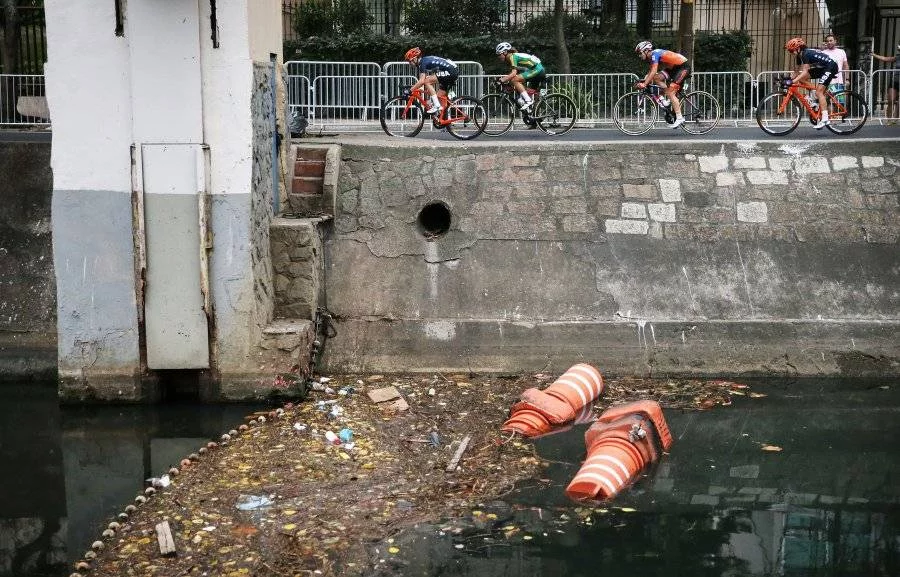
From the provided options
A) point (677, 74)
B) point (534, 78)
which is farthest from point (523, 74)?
point (677, 74)

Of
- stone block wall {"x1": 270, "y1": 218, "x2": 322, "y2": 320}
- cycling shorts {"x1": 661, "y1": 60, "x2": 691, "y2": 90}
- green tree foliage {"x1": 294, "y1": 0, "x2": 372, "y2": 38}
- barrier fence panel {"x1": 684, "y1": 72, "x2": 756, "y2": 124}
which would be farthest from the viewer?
green tree foliage {"x1": 294, "y1": 0, "x2": 372, "y2": 38}

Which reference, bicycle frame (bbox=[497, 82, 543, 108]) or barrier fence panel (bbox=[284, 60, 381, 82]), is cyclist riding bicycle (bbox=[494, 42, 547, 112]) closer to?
bicycle frame (bbox=[497, 82, 543, 108])

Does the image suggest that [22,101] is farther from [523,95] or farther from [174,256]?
[174,256]

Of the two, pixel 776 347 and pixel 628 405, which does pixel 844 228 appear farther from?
pixel 628 405

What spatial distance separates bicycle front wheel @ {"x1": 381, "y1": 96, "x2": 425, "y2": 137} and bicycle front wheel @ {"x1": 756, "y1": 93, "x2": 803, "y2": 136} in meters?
4.70

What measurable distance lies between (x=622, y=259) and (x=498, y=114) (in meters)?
5.62

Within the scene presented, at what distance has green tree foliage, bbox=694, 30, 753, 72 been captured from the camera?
2428 centimetres

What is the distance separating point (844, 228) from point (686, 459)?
4237 millimetres

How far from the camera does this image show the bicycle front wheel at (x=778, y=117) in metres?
15.6

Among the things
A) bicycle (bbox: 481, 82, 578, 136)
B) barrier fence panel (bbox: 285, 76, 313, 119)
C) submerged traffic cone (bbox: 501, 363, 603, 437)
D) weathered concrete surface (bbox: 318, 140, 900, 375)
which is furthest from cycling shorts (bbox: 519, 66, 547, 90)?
submerged traffic cone (bbox: 501, 363, 603, 437)

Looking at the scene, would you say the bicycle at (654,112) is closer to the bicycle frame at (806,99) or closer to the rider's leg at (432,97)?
the bicycle frame at (806,99)

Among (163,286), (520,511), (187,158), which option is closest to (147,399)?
(163,286)

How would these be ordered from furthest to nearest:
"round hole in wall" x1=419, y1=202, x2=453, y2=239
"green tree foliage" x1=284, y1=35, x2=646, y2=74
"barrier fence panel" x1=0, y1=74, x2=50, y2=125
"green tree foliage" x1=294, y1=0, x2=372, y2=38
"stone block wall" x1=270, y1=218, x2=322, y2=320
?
1. "green tree foliage" x1=294, y1=0, x2=372, y2=38
2. "green tree foliage" x1=284, y1=35, x2=646, y2=74
3. "barrier fence panel" x1=0, y1=74, x2=50, y2=125
4. "round hole in wall" x1=419, y1=202, x2=453, y2=239
5. "stone block wall" x1=270, y1=218, x2=322, y2=320

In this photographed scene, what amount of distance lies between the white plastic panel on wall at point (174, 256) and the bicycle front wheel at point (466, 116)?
5.52 m
